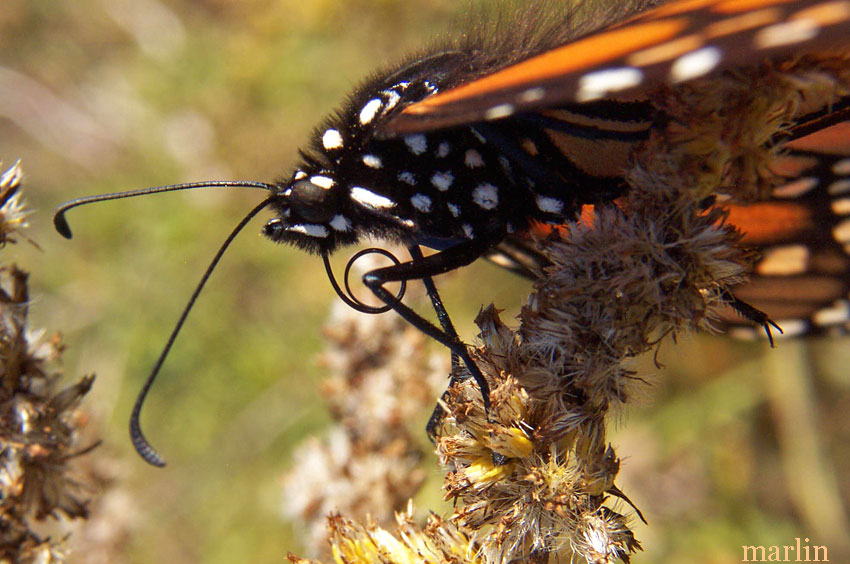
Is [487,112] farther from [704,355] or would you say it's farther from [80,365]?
[80,365]

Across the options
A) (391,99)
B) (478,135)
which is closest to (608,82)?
(478,135)

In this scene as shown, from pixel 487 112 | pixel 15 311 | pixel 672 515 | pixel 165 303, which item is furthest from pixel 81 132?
pixel 487 112

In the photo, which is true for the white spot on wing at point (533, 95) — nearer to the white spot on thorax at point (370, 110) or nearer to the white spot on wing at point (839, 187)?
the white spot on thorax at point (370, 110)

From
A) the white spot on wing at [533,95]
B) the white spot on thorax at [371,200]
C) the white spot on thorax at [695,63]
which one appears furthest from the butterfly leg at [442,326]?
the white spot on thorax at [695,63]

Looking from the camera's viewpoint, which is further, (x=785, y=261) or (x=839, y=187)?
(x=785, y=261)

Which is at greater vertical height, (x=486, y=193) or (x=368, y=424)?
(x=486, y=193)

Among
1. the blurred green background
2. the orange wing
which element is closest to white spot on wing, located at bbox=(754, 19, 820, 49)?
the orange wing

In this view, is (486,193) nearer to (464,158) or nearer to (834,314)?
(464,158)

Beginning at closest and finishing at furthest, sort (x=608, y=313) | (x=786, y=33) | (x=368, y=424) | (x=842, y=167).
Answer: (x=786, y=33) < (x=608, y=313) < (x=842, y=167) < (x=368, y=424)
